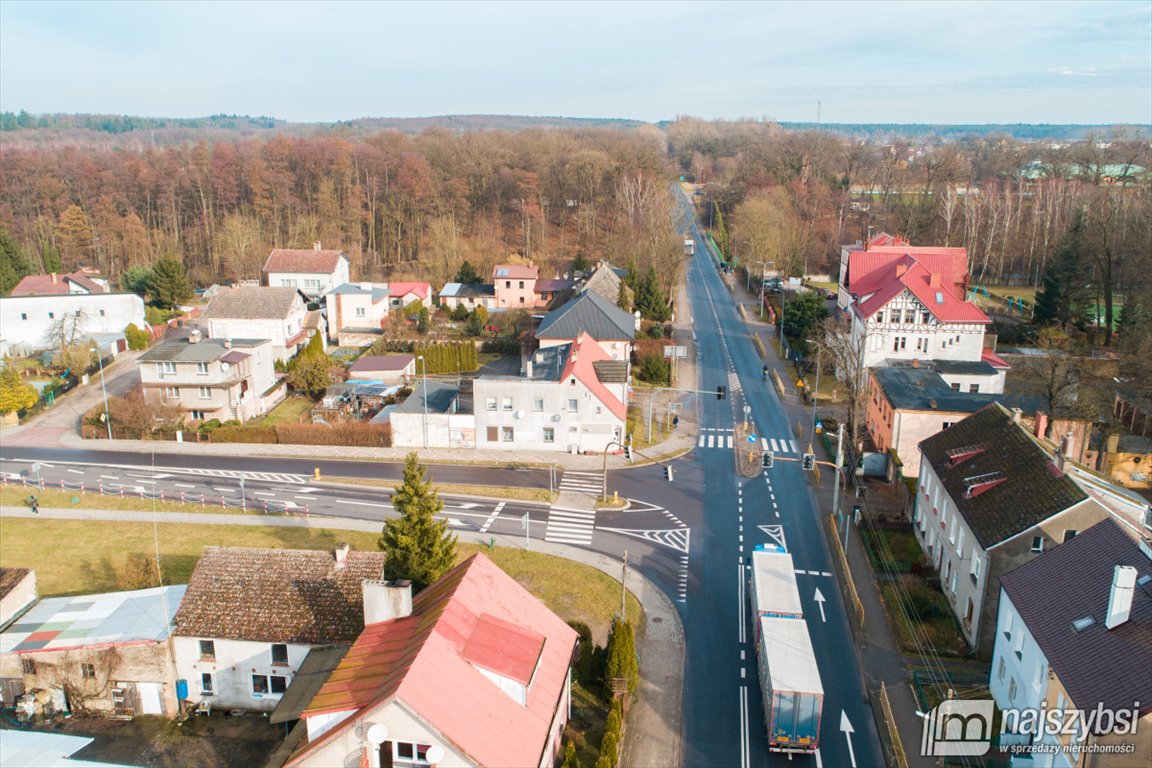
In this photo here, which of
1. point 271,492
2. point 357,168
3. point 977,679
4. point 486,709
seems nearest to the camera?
point 486,709

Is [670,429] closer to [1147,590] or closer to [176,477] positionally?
[176,477]

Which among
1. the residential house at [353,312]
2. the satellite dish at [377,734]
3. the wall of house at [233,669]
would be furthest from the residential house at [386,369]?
the satellite dish at [377,734]

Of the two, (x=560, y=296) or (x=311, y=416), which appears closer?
(x=311, y=416)

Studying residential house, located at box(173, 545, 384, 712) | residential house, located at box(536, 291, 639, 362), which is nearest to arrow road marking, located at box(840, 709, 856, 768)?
residential house, located at box(173, 545, 384, 712)

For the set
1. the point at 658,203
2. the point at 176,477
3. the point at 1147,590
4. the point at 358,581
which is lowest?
the point at 176,477

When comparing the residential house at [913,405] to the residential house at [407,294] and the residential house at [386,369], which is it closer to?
the residential house at [386,369]

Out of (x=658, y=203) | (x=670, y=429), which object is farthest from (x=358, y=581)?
(x=658, y=203)

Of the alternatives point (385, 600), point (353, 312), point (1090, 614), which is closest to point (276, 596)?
point (385, 600)
